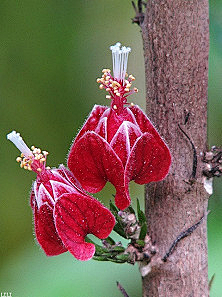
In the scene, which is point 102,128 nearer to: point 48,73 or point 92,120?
point 92,120

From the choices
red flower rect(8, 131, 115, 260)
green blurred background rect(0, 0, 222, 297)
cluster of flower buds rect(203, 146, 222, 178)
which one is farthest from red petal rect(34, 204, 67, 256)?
green blurred background rect(0, 0, 222, 297)

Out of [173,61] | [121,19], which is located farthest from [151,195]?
[121,19]

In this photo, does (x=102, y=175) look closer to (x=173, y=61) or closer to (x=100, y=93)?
(x=173, y=61)

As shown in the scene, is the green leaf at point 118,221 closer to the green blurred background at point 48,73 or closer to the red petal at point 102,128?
the red petal at point 102,128

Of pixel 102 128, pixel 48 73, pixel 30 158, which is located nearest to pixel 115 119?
pixel 102 128

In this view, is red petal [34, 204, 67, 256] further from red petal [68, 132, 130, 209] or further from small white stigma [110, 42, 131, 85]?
small white stigma [110, 42, 131, 85]
